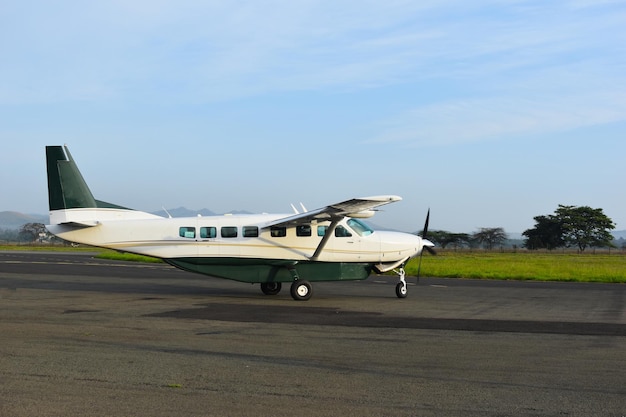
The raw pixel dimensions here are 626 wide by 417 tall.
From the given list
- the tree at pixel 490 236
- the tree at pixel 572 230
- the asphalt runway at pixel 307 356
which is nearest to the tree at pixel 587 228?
the tree at pixel 572 230

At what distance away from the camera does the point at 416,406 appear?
7.70 metres

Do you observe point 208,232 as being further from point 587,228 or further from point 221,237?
point 587,228

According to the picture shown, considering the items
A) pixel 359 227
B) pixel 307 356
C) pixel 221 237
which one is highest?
pixel 359 227

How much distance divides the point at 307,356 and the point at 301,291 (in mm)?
10200

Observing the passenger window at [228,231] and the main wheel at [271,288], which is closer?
the passenger window at [228,231]

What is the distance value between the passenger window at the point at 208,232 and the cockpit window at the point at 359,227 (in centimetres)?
413

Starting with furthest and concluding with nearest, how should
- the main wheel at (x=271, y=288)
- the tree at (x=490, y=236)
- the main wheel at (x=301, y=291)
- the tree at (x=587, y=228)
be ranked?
the tree at (x=490, y=236) < the tree at (x=587, y=228) < the main wheel at (x=271, y=288) < the main wheel at (x=301, y=291)

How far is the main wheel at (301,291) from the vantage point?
827 inches

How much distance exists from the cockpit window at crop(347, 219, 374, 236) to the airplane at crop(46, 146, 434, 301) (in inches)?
1.7

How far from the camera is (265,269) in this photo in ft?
70.8

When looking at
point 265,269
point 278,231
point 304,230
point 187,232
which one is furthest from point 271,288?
point 187,232

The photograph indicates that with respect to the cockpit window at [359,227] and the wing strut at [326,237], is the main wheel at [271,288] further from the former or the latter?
the cockpit window at [359,227]

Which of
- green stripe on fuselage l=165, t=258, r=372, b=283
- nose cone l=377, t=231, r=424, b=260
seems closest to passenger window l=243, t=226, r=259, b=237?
green stripe on fuselage l=165, t=258, r=372, b=283

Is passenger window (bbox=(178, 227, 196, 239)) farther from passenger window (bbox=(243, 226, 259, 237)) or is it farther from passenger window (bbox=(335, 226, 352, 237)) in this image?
passenger window (bbox=(335, 226, 352, 237))
